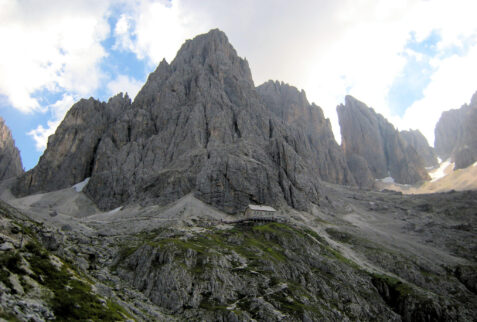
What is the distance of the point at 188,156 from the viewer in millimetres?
153000

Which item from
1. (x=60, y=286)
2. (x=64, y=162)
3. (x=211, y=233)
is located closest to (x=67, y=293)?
(x=60, y=286)

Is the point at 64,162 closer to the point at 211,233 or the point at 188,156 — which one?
the point at 188,156

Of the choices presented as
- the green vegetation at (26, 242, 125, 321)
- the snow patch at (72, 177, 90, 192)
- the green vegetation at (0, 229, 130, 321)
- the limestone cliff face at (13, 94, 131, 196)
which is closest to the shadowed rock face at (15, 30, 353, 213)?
the limestone cliff face at (13, 94, 131, 196)

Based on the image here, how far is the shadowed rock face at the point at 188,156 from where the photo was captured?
133625 mm

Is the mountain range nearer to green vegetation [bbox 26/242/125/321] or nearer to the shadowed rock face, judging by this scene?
green vegetation [bbox 26/242/125/321]

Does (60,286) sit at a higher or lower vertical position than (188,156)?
lower

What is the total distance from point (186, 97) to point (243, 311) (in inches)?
6184

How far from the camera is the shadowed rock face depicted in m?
A: 134

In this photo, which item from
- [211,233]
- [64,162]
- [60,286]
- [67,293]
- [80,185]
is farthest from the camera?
[64,162]

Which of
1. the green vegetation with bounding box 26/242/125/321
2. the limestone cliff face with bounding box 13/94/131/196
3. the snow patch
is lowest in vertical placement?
the green vegetation with bounding box 26/242/125/321

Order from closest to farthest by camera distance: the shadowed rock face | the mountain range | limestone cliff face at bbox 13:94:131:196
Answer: the mountain range
the shadowed rock face
limestone cliff face at bbox 13:94:131:196

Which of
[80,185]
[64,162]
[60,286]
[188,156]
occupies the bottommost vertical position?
[60,286]

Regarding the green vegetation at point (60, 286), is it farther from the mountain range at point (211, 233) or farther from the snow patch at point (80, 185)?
the snow patch at point (80, 185)

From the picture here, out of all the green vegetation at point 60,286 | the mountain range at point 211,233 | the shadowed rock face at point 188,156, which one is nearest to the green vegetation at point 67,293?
the green vegetation at point 60,286
